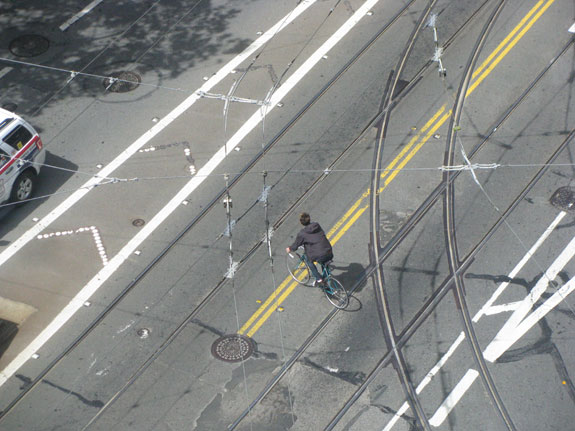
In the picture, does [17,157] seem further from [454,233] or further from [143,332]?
[454,233]

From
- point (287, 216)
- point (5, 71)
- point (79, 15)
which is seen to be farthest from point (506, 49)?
point (5, 71)

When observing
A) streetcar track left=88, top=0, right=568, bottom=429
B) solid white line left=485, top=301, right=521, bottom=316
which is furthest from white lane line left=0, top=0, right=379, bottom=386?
solid white line left=485, top=301, right=521, bottom=316

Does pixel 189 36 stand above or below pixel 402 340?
above

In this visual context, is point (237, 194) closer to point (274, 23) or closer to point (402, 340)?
point (402, 340)

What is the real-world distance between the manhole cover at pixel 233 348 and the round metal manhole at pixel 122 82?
7.86m

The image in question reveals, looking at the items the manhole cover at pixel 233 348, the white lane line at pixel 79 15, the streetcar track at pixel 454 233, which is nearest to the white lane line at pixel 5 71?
the white lane line at pixel 79 15

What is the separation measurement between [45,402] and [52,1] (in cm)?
1252

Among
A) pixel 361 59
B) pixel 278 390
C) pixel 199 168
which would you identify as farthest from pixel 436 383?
pixel 361 59

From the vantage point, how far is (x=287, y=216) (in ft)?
54.4

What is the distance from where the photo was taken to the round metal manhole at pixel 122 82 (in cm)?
1970

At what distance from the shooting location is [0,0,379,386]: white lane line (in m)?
14.5

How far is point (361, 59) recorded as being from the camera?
66.4 feet

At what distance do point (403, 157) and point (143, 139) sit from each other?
5825mm

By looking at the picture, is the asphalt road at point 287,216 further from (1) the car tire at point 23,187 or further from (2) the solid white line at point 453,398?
(1) the car tire at point 23,187
